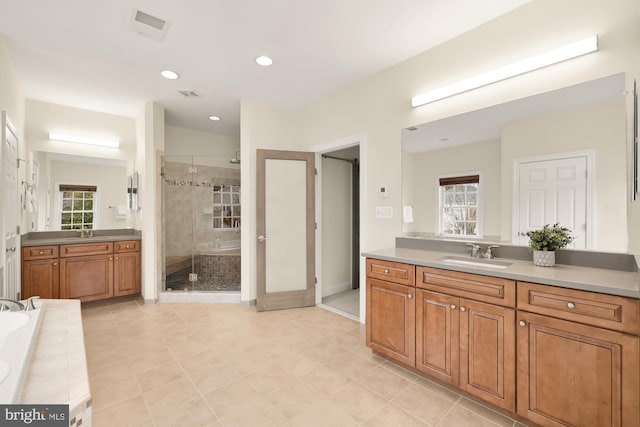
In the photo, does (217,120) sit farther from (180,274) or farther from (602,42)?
(602,42)

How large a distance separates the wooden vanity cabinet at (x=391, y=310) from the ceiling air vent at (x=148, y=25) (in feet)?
8.11

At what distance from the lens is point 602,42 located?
5.40ft

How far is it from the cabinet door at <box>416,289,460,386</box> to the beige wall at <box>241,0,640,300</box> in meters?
0.92

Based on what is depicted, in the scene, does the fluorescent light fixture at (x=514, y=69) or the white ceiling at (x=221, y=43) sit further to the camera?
the white ceiling at (x=221, y=43)

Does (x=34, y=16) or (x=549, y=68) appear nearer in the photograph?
(x=549, y=68)

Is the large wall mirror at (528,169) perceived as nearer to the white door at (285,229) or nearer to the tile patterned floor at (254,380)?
the tile patterned floor at (254,380)

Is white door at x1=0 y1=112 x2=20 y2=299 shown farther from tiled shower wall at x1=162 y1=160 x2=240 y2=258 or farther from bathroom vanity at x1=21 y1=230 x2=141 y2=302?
tiled shower wall at x1=162 y1=160 x2=240 y2=258

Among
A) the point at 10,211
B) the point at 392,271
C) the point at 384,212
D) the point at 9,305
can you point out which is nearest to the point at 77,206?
the point at 10,211

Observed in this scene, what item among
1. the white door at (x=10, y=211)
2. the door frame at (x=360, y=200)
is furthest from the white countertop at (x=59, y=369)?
the door frame at (x=360, y=200)

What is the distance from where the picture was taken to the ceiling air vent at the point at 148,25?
80.4 inches

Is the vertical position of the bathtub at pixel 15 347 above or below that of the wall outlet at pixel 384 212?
below

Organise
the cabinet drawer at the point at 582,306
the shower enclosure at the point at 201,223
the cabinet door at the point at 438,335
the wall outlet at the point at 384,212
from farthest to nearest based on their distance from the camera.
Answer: the shower enclosure at the point at 201,223 < the wall outlet at the point at 384,212 < the cabinet door at the point at 438,335 < the cabinet drawer at the point at 582,306

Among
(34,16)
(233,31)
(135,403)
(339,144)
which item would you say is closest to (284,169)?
(339,144)

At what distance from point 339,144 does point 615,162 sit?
2319 mm
